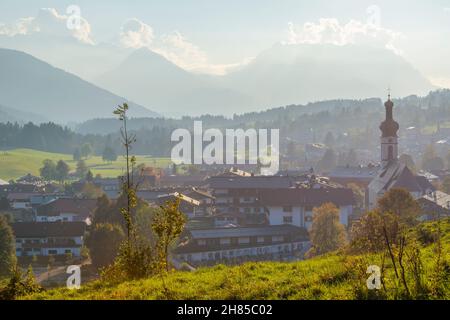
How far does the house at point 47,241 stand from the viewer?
1854 inches

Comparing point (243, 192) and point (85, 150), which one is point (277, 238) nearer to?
point (243, 192)

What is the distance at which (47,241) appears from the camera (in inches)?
1870

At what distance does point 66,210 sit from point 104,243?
93.1 ft

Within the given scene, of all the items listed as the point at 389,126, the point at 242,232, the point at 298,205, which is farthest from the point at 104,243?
the point at 389,126

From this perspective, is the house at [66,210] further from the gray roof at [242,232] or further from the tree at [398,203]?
the tree at [398,203]

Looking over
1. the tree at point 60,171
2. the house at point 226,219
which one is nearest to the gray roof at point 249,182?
the house at point 226,219

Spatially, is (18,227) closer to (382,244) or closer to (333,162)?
(382,244)

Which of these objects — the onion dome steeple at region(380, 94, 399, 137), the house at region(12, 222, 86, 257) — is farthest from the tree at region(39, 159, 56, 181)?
the onion dome steeple at region(380, 94, 399, 137)

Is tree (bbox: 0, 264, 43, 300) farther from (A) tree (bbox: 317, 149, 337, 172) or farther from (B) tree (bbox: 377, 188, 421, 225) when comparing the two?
(A) tree (bbox: 317, 149, 337, 172)

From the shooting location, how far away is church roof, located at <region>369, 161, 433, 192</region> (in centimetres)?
5997

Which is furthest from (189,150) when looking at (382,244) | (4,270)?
(382,244)

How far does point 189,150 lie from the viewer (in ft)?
649

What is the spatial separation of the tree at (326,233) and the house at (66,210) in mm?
31792

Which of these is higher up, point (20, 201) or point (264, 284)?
point (264, 284)
